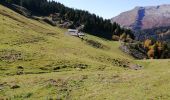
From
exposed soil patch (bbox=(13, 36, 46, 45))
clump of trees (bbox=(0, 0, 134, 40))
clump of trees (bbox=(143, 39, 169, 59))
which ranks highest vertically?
clump of trees (bbox=(0, 0, 134, 40))

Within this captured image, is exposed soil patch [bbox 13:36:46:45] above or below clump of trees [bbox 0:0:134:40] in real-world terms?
below

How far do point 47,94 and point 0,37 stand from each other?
39317mm

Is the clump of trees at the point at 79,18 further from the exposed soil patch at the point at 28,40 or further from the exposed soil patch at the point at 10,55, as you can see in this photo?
the exposed soil patch at the point at 10,55

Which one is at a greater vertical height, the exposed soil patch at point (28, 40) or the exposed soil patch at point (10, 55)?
the exposed soil patch at point (28, 40)

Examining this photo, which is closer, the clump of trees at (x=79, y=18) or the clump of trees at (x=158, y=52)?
the clump of trees at (x=158, y=52)

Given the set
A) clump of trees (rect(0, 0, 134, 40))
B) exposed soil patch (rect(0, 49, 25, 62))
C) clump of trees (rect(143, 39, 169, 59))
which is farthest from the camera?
clump of trees (rect(0, 0, 134, 40))

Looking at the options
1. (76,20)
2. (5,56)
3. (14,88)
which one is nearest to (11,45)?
(5,56)

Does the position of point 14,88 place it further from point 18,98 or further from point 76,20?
point 76,20

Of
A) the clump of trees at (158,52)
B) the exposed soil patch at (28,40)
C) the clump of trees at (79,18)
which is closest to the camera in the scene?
the exposed soil patch at (28,40)

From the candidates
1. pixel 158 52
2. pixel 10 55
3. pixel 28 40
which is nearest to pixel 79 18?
pixel 158 52

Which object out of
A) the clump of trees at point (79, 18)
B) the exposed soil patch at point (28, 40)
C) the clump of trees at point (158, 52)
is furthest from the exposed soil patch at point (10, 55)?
the clump of trees at point (79, 18)

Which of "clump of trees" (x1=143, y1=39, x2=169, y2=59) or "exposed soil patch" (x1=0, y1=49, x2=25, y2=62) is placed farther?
"clump of trees" (x1=143, y1=39, x2=169, y2=59)

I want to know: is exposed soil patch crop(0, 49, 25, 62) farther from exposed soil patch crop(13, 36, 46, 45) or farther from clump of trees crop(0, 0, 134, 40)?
clump of trees crop(0, 0, 134, 40)

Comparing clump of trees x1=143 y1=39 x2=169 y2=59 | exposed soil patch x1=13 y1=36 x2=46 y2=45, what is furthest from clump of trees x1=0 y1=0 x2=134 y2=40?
exposed soil patch x1=13 y1=36 x2=46 y2=45
